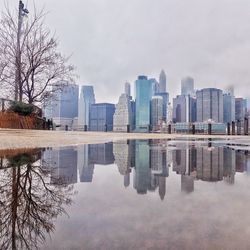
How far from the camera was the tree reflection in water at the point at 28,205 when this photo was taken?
181 centimetres

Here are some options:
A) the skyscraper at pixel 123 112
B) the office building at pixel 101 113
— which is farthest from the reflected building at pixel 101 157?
the office building at pixel 101 113

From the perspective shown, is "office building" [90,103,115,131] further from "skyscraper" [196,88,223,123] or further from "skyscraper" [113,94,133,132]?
"skyscraper" [196,88,223,123]

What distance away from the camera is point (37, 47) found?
701 inches

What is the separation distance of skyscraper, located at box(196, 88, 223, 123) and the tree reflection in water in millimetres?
66587

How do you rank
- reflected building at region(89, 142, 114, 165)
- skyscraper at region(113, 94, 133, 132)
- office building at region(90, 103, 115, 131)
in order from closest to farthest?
1. reflected building at region(89, 142, 114, 165)
2. skyscraper at region(113, 94, 133, 132)
3. office building at region(90, 103, 115, 131)

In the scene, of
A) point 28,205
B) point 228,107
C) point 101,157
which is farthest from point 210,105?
point 28,205

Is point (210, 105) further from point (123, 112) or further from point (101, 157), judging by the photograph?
point (101, 157)

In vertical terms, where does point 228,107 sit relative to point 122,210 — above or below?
above

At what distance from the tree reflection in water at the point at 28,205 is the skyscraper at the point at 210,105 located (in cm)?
6659

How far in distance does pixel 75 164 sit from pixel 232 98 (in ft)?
253

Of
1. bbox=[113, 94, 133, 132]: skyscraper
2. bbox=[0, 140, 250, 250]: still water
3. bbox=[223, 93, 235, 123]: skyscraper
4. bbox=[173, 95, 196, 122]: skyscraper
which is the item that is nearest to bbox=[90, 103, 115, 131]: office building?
bbox=[113, 94, 133, 132]: skyscraper

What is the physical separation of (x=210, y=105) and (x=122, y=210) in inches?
2749

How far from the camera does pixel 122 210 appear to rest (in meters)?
2.43

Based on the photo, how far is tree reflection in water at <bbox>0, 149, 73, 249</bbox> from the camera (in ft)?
5.94
